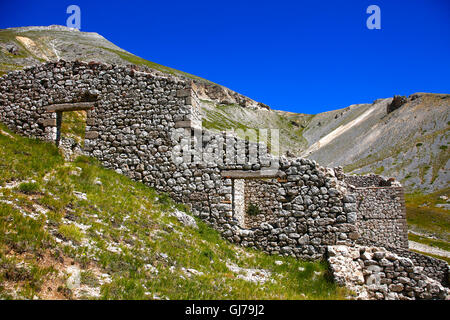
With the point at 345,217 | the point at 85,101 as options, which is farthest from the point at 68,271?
the point at 85,101

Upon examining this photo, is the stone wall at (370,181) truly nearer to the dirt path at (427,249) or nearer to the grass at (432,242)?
the dirt path at (427,249)

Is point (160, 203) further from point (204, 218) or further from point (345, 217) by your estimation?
point (345, 217)

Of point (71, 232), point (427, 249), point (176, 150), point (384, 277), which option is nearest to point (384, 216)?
point (427, 249)

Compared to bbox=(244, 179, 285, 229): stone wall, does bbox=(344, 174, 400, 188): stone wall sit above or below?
above

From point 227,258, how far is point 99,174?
5609 millimetres

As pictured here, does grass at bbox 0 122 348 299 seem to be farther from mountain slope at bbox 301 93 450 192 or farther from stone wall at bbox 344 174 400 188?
mountain slope at bbox 301 93 450 192

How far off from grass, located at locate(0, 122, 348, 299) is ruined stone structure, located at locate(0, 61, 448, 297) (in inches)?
28.0

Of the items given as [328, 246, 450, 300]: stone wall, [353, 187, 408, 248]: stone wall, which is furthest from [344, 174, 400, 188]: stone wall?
[328, 246, 450, 300]: stone wall

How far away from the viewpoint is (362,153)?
88.4 m

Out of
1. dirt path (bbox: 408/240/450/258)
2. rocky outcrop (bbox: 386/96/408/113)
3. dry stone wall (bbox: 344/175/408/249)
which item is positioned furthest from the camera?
rocky outcrop (bbox: 386/96/408/113)

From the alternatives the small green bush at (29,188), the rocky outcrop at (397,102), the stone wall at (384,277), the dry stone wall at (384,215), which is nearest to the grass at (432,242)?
the dry stone wall at (384,215)

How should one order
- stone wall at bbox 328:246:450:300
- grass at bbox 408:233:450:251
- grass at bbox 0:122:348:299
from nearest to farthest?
grass at bbox 0:122:348:299
stone wall at bbox 328:246:450:300
grass at bbox 408:233:450:251

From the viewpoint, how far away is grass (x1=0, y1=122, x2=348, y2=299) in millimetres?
5467

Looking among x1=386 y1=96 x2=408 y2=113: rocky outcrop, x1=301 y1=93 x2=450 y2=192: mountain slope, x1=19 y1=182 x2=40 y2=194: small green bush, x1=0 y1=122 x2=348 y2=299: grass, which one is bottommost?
x1=0 y1=122 x2=348 y2=299: grass
